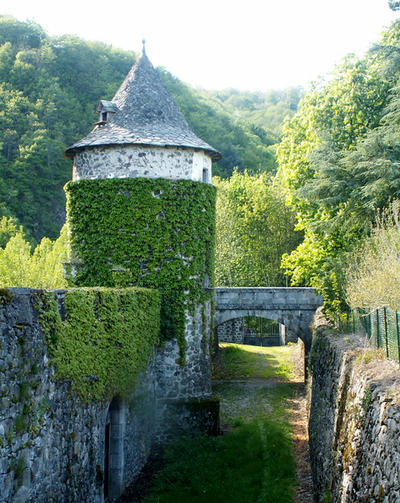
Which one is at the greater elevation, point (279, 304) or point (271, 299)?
point (271, 299)

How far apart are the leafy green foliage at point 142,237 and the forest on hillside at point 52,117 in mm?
25595

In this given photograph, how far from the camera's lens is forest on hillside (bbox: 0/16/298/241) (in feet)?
134

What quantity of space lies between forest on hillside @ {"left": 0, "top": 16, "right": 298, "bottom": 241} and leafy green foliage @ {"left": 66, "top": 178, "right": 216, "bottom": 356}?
25595 millimetres

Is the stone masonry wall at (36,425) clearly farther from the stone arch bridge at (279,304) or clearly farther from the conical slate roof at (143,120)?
the stone arch bridge at (279,304)

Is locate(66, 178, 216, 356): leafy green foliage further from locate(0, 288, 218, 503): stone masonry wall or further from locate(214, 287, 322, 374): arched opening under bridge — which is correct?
locate(214, 287, 322, 374): arched opening under bridge

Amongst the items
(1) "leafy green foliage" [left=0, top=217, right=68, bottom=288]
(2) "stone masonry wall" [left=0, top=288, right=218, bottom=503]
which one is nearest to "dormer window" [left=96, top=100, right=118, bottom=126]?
(2) "stone masonry wall" [left=0, top=288, right=218, bottom=503]

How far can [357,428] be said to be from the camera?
7309mm

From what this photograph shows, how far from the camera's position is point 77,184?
1459 cm

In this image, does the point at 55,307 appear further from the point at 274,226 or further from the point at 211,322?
the point at 274,226

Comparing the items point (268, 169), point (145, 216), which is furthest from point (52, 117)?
point (145, 216)

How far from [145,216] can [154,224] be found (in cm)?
31

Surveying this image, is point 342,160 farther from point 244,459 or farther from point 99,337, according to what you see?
point 99,337

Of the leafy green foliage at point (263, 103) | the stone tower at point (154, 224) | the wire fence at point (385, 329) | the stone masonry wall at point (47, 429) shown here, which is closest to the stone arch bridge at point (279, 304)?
the stone tower at point (154, 224)

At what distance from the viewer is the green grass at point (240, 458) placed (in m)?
11.1
